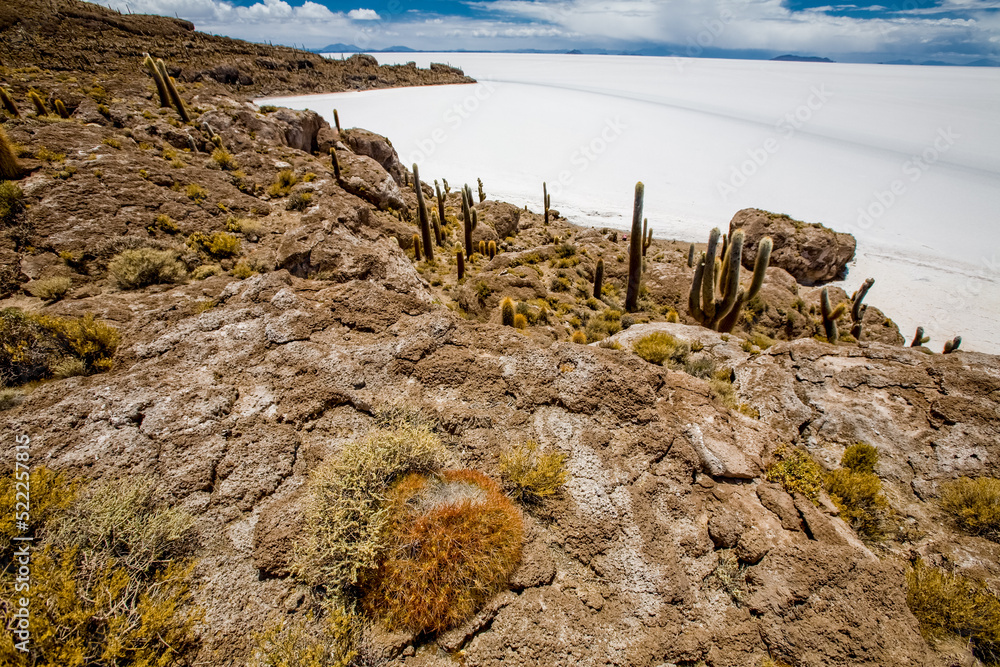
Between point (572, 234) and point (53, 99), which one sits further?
point (572, 234)

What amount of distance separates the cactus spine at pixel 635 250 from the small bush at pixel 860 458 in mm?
10271

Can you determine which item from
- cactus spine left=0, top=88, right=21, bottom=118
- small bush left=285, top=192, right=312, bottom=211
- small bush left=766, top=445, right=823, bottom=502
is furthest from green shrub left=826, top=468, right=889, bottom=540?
cactus spine left=0, top=88, right=21, bottom=118

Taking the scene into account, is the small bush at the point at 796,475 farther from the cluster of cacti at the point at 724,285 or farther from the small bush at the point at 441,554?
the cluster of cacti at the point at 724,285

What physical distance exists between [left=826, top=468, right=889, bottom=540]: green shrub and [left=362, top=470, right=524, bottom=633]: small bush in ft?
11.9

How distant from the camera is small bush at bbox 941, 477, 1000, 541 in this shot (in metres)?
3.85

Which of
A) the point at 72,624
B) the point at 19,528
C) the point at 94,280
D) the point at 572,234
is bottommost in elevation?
the point at 572,234

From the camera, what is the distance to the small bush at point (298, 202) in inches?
404

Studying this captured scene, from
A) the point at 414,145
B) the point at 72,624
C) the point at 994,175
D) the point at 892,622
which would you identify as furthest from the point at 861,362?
the point at 994,175

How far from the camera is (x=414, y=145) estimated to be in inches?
2457

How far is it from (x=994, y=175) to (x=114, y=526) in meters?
82.6

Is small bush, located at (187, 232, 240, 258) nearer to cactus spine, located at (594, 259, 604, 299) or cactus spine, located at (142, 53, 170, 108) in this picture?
cactus spine, located at (594, 259, 604, 299)

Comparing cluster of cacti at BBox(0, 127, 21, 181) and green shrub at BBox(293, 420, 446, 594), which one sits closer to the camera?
green shrub at BBox(293, 420, 446, 594)

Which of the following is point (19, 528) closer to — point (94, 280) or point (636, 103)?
point (94, 280)

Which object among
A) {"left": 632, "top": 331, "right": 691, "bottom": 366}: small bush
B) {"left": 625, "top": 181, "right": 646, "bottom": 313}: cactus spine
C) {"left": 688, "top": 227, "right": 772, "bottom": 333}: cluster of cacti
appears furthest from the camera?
{"left": 625, "top": 181, "right": 646, "bottom": 313}: cactus spine
